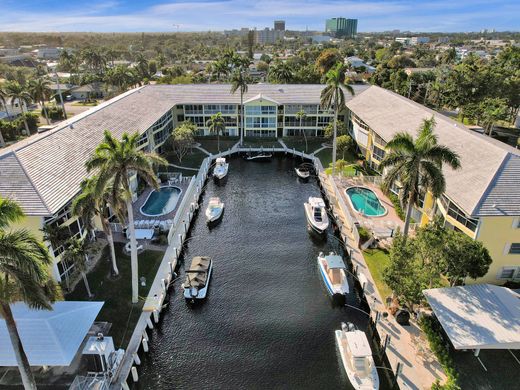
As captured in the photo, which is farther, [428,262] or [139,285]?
[139,285]

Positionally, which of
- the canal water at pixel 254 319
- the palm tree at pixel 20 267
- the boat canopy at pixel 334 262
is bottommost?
the canal water at pixel 254 319

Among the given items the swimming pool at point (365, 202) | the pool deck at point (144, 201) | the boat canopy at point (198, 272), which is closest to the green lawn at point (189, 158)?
the pool deck at point (144, 201)

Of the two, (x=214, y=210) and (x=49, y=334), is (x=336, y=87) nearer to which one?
(x=214, y=210)

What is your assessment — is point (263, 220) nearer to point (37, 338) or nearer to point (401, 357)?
point (401, 357)

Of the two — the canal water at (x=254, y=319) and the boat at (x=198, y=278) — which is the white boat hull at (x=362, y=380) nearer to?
the canal water at (x=254, y=319)

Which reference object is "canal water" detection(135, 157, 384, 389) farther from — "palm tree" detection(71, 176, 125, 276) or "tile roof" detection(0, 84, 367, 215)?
"tile roof" detection(0, 84, 367, 215)

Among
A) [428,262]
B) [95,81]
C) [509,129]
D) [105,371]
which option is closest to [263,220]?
[428,262]
